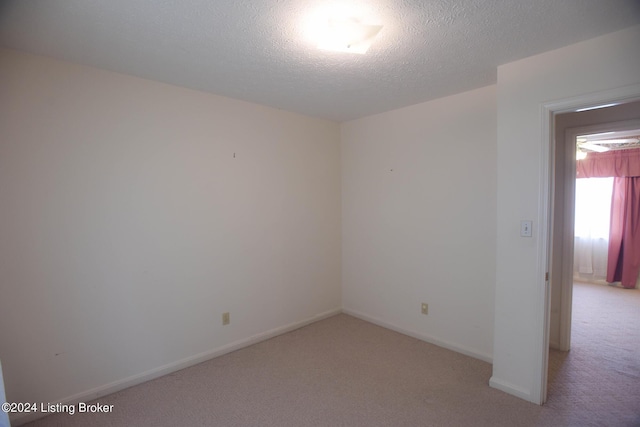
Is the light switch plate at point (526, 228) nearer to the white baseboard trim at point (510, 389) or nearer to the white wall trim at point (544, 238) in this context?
the white wall trim at point (544, 238)

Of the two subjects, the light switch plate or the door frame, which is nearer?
the light switch plate

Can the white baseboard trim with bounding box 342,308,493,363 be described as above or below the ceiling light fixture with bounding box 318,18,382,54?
below

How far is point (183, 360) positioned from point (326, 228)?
79.1 inches

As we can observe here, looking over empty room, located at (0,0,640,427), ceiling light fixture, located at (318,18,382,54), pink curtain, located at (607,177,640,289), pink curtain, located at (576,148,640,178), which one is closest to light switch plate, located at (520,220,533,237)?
empty room, located at (0,0,640,427)

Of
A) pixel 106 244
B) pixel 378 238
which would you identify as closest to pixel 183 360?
pixel 106 244

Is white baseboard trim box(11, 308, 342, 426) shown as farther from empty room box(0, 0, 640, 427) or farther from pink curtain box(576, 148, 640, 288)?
pink curtain box(576, 148, 640, 288)

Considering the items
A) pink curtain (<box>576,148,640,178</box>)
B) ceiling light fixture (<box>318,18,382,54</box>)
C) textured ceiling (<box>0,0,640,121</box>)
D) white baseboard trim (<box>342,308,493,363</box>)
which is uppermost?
textured ceiling (<box>0,0,640,121</box>)

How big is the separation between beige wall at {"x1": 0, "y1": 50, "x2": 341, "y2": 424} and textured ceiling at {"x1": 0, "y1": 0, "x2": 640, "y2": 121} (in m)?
0.31

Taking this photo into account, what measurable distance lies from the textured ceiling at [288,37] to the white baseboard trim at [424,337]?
2.34 metres

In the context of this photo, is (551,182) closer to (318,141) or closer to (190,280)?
(318,141)

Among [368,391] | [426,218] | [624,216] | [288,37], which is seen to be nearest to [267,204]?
[426,218]

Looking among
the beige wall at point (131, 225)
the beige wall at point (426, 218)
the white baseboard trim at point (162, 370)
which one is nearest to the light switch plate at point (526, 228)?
the beige wall at point (426, 218)

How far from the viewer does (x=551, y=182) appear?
212 centimetres

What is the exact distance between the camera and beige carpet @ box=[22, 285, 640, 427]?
2.07m
